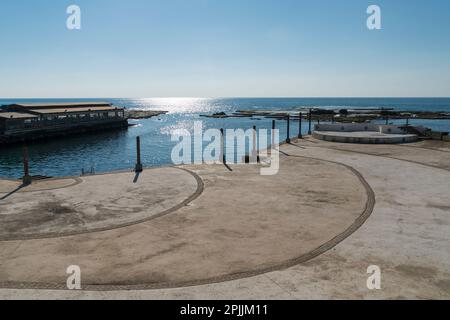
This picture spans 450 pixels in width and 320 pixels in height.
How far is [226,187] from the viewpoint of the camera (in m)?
19.0

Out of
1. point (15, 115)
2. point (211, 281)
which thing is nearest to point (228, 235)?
point (211, 281)

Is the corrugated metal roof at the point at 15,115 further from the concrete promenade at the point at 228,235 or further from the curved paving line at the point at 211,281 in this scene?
the curved paving line at the point at 211,281

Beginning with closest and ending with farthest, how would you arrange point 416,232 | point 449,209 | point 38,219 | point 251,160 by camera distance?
point 416,232
point 38,219
point 449,209
point 251,160

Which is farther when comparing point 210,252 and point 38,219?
point 38,219

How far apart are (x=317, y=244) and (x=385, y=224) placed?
136 inches

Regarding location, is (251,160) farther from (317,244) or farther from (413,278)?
(413,278)

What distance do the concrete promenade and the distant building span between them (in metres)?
47.3

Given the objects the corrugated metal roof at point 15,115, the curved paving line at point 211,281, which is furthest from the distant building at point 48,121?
the curved paving line at point 211,281

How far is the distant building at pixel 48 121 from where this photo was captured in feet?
201

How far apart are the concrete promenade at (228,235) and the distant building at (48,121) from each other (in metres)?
47.3

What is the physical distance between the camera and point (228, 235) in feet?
41.0

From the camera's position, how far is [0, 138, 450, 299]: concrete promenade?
9133mm

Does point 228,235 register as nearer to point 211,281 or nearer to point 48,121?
point 211,281
